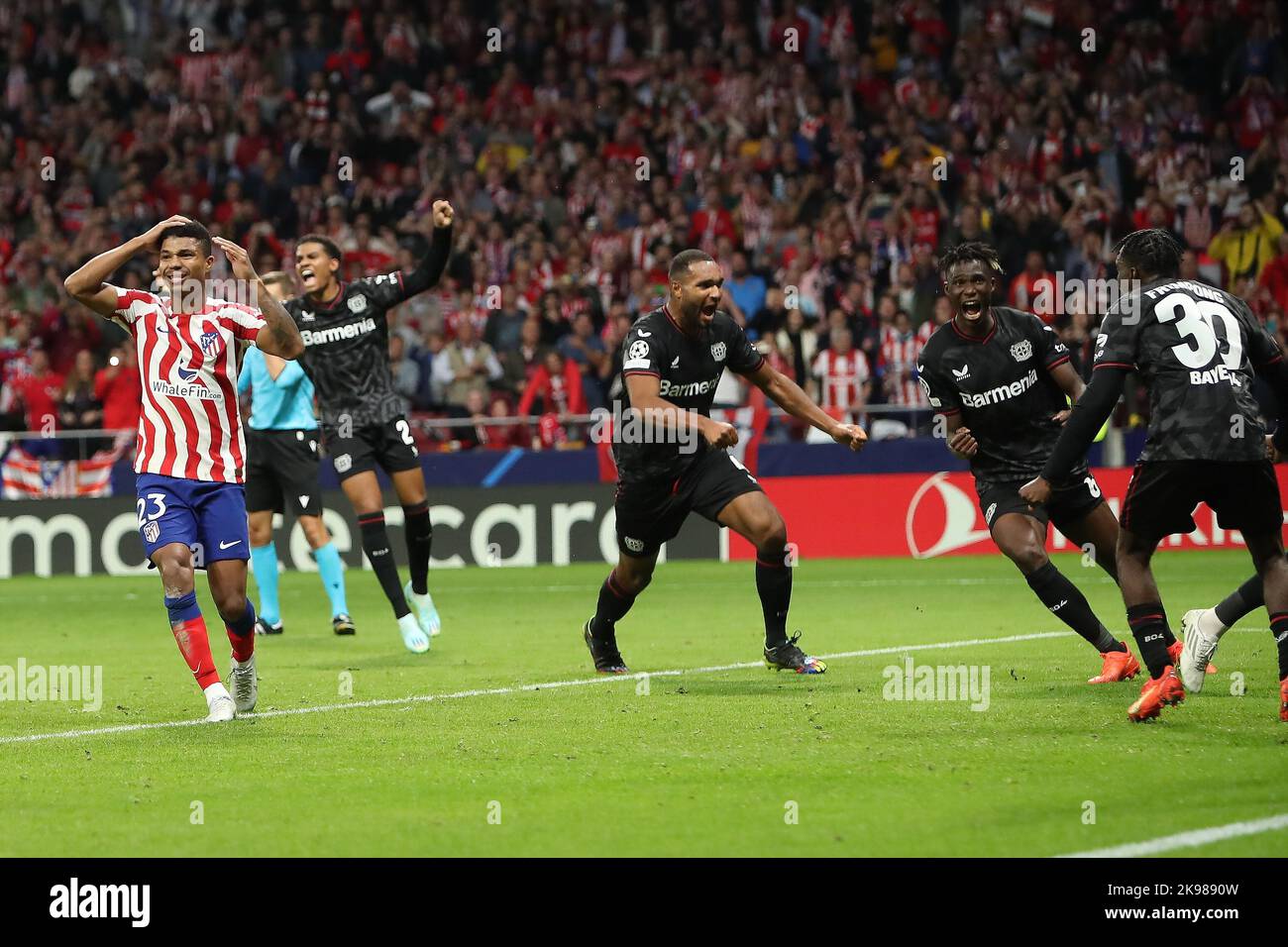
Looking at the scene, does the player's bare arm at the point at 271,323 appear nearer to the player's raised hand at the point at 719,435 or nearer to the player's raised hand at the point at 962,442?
the player's raised hand at the point at 719,435

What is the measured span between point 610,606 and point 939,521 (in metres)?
9.70

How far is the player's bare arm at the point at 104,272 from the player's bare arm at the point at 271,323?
290mm

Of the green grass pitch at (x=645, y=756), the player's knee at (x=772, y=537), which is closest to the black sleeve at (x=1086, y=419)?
the green grass pitch at (x=645, y=756)

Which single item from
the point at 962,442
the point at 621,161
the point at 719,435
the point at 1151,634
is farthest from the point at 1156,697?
the point at 621,161

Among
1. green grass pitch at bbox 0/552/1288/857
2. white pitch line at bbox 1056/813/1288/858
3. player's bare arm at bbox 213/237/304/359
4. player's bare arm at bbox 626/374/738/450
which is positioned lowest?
green grass pitch at bbox 0/552/1288/857

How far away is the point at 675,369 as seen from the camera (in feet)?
31.9

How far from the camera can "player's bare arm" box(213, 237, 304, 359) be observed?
25.4 ft

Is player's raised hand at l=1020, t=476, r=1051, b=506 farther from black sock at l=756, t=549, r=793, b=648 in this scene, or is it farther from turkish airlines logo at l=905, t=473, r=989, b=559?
turkish airlines logo at l=905, t=473, r=989, b=559

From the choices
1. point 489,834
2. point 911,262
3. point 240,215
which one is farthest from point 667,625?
point 240,215

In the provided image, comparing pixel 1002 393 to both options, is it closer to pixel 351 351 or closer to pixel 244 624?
pixel 244 624

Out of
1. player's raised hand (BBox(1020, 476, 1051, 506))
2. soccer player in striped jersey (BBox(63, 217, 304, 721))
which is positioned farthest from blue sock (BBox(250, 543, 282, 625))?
player's raised hand (BBox(1020, 476, 1051, 506))

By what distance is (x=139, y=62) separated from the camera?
94.3 feet

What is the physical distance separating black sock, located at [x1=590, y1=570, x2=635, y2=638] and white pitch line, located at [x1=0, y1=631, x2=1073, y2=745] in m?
0.31

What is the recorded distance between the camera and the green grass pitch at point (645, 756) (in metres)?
5.43
